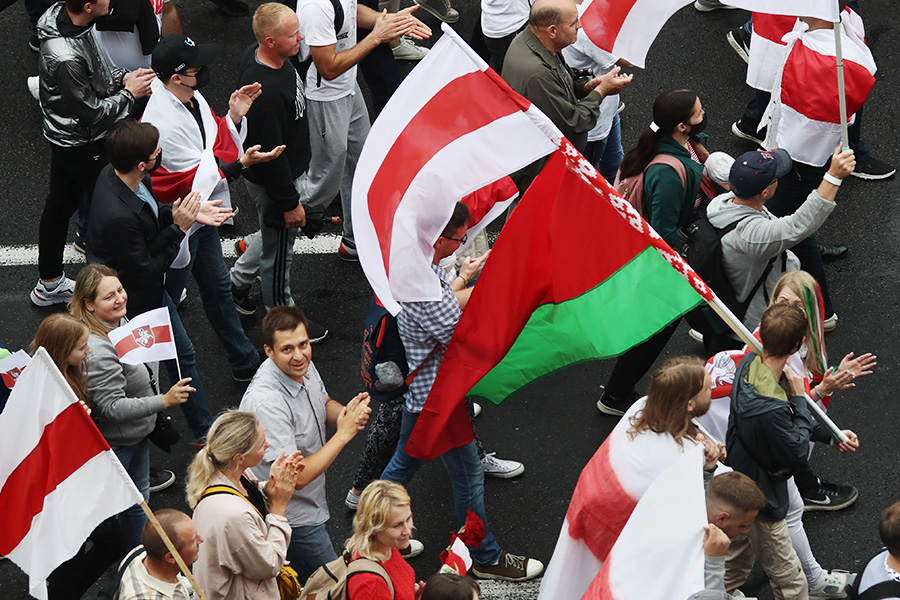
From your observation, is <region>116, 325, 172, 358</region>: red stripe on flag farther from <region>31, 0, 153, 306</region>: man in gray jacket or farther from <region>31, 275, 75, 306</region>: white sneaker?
<region>31, 275, 75, 306</region>: white sneaker

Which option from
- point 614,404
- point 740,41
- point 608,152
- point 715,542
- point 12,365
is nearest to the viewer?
point 715,542

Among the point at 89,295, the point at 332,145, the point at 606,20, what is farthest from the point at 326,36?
the point at 89,295

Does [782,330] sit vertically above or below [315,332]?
above

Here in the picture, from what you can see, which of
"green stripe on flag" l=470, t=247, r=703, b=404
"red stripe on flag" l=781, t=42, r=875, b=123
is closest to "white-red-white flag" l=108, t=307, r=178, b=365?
"green stripe on flag" l=470, t=247, r=703, b=404

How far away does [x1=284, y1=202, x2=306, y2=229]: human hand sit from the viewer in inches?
273

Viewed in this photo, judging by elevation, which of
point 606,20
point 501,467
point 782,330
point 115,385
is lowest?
point 501,467

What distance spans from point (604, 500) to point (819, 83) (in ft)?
11.0

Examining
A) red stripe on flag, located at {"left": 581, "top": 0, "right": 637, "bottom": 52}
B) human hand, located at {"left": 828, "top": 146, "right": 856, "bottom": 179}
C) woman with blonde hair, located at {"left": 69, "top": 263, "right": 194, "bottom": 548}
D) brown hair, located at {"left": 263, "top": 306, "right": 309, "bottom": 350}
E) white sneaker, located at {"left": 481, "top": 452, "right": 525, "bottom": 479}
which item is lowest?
white sneaker, located at {"left": 481, "top": 452, "right": 525, "bottom": 479}

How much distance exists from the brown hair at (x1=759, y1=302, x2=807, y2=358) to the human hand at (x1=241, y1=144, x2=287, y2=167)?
9.88 feet

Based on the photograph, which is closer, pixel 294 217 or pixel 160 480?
pixel 160 480

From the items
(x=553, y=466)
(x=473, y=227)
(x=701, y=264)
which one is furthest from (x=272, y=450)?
(x=701, y=264)

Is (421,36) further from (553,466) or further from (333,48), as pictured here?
(553,466)

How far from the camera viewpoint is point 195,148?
6547mm

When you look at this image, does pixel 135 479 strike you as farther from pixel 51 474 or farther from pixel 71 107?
pixel 71 107
